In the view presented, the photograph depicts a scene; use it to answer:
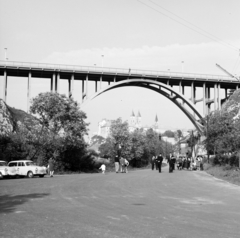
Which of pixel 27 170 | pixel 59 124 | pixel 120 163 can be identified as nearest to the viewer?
pixel 27 170

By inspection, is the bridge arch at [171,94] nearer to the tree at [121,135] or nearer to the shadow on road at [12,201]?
the tree at [121,135]

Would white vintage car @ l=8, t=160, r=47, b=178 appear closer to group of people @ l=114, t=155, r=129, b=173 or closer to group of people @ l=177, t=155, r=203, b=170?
group of people @ l=114, t=155, r=129, b=173

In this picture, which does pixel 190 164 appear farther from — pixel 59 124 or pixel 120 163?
pixel 59 124

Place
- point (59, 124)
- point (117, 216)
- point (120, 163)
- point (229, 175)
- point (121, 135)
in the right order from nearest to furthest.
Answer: point (117, 216) → point (229, 175) → point (120, 163) → point (59, 124) → point (121, 135)

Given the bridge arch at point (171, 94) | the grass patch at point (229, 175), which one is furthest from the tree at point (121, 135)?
the grass patch at point (229, 175)

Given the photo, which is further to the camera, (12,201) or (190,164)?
(190,164)

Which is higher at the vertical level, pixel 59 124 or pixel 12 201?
pixel 59 124

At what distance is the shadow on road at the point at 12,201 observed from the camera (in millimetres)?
10102

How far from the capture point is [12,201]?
11852 millimetres

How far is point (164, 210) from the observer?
10.4m

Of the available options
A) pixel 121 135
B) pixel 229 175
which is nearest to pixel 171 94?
pixel 121 135

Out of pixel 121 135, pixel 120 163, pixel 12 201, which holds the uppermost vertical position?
pixel 121 135

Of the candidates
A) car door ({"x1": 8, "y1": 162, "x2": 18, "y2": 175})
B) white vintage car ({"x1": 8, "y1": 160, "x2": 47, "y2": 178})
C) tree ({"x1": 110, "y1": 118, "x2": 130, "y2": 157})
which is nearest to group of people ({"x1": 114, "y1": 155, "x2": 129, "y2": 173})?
white vintage car ({"x1": 8, "y1": 160, "x2": 47, "y2": 178})

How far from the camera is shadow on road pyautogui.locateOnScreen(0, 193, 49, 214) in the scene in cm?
1010
